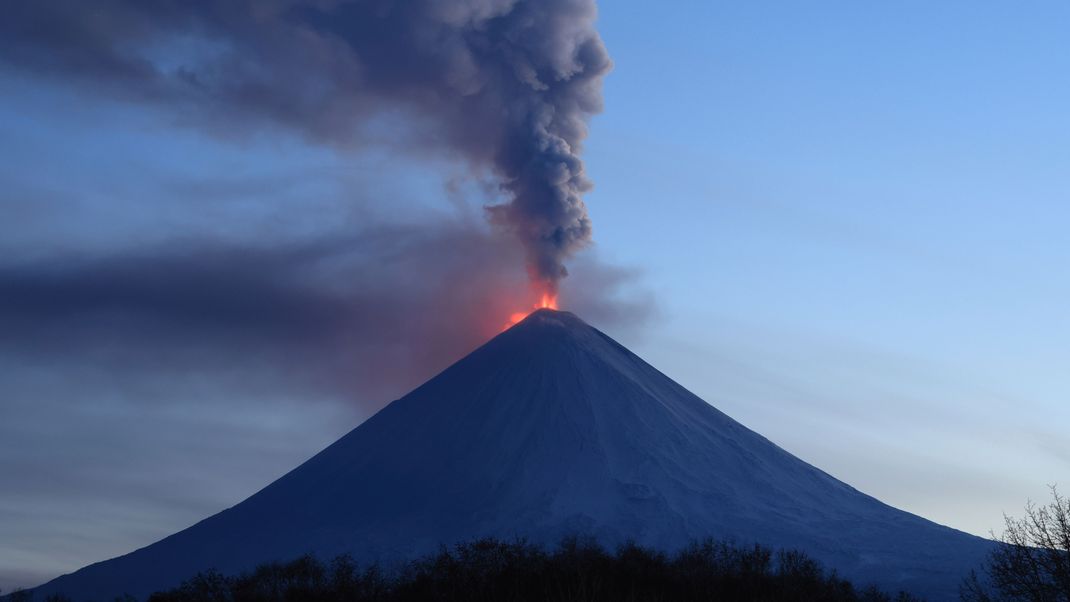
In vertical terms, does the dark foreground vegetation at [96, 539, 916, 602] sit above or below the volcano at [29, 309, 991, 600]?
below

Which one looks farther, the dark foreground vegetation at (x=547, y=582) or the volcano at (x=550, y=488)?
the volcano at (x=550, y=488)

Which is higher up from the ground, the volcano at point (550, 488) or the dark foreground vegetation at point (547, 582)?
the volcano at point (550, 488)

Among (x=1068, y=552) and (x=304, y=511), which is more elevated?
(x=304, y=511)

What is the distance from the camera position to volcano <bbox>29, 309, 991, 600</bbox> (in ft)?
257

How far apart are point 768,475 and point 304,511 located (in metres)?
37.7

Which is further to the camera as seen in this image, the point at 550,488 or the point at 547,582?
the point at 550,488

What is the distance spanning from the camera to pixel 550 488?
278 ft

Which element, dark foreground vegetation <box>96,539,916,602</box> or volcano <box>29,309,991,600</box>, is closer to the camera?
dark foreground vegetation <box>96,539,916,602</box>

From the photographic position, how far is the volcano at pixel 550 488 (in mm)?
78375

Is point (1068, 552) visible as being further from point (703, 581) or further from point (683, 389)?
point (683, 389)

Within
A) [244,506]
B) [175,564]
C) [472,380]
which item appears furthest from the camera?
[472,380]

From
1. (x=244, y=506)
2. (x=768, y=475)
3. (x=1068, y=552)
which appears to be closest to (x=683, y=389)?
(x=768, y=475)

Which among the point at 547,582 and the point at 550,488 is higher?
the point at 550,488

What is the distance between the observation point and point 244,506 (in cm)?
9775
